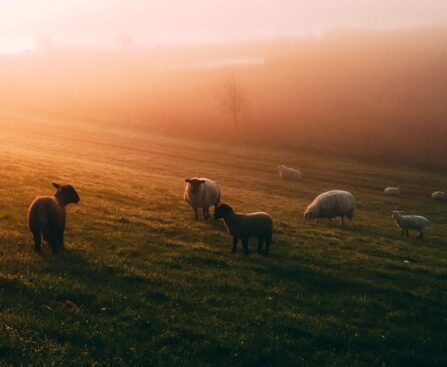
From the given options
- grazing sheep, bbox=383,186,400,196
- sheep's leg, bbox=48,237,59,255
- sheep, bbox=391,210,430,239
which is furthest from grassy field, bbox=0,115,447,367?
grazing sheep, bbox=383,186,400,196

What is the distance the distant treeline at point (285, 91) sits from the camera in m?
75.7

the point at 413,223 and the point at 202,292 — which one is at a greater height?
the point at 413,223

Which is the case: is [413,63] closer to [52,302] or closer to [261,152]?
[261,152]

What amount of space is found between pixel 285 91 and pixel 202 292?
342 ft

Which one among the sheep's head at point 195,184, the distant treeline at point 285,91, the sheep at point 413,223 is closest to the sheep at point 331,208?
the sheep at point 413,223

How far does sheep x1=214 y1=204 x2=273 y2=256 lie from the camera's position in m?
16.5

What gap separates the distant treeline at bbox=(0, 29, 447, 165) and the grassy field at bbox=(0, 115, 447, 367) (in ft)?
158

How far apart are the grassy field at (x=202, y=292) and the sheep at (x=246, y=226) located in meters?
0.65

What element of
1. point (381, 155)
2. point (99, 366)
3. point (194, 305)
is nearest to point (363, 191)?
point (381, 155)

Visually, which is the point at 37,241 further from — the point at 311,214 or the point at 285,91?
the point at 285,91

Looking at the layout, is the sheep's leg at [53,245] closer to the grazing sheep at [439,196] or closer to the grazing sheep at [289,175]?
the grazing sheep at [289,175]

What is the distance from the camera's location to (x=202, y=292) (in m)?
12.6

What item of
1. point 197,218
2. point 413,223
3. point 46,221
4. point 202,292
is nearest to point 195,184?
point 197,218

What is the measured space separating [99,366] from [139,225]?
1089 centimetres
